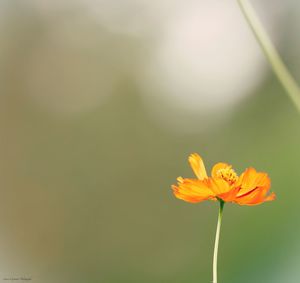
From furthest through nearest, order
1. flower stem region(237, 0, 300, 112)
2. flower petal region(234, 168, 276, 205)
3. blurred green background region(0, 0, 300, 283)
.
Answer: blurred green background region(0, 0, 300, 283)
flower stem region(237, 0, 300, 112)
flower petal region(234, 168, 276, 205)

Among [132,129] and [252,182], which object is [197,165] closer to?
[252,182]

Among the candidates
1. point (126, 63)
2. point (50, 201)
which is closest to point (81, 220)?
point (50, 201)

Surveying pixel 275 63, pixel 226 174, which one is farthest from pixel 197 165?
pixel 275 63

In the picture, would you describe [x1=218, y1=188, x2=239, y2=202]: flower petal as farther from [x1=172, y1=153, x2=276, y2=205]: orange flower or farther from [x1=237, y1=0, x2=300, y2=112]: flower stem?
[x1=237, y1=0, x2=300, y2=112]: flower stem

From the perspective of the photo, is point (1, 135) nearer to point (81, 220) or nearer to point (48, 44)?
point (81, 220)

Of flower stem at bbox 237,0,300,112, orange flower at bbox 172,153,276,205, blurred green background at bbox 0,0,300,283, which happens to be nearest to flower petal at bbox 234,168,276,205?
orange flower at bbox 172,153,276,205

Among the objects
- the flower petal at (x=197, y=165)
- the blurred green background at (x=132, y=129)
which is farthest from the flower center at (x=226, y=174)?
the blurred green background at (x=132, y=129)

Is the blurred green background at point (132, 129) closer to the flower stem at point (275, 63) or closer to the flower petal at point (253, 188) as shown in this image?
the flower stem at point (275, 63)

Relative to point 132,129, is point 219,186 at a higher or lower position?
higher
